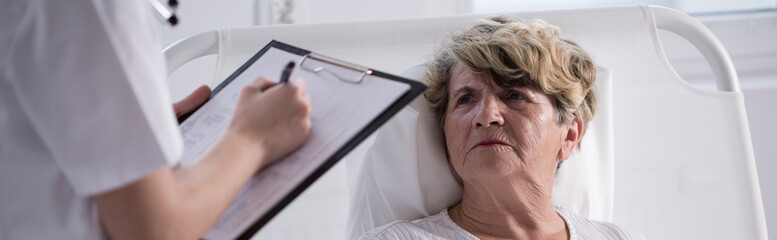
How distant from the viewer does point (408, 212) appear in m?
1.45

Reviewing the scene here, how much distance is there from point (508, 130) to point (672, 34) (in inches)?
46.1

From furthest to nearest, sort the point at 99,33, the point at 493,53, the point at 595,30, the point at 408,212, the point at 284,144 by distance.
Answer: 1. the point at 595,30
2. the point at 408,212
3. the point at 493,53
4. the point at 284,144
5. the point at 99,33

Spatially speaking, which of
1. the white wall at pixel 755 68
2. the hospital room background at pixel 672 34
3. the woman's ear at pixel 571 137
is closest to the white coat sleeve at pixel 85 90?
the woman's ear at pixel 571 137

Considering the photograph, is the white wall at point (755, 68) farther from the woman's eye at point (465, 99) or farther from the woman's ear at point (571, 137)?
the woman's eye at point (465, 99)

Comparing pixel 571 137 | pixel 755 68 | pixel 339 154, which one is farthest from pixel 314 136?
pixel 755 68

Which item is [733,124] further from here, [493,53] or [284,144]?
[284,144]

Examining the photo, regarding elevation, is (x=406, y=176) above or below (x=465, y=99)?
below

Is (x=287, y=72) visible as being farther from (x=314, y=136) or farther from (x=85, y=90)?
(x=85, y=90)

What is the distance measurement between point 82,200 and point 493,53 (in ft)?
2.90

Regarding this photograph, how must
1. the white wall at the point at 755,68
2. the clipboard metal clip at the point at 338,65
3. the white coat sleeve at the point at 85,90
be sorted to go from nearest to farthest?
the white coat sleeve at the point at 85,90
the clipboard metal clip at the point at 338,65
the white wall at the point at 755,68

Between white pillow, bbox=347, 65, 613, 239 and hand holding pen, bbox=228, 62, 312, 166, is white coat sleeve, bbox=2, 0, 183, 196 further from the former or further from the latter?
white pillow, bbox=347, 65, 613, 239

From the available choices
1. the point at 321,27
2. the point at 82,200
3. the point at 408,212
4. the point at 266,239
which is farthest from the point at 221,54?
the point at 82,200

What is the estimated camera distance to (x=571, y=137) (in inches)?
57.4

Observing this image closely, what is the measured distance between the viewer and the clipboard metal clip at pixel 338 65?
0.84m
